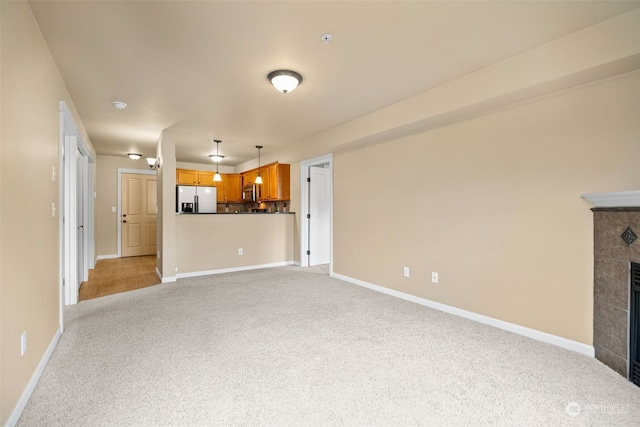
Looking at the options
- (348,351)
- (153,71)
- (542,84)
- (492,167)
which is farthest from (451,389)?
(153,71)

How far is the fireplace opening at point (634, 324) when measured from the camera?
1984 mm

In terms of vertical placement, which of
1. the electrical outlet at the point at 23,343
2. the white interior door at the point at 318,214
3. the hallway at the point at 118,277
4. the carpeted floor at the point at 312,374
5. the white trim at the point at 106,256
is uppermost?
the white interior door at the point at 318,214

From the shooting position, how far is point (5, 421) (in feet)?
4.86

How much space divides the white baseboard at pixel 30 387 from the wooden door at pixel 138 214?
210 inches

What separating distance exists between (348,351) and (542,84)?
263cm

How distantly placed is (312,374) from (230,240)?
394cm

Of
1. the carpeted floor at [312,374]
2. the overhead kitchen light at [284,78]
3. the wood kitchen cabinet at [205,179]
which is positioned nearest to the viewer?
the carpeted floor at [312,374]

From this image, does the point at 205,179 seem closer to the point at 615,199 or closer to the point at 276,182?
the point at 276,182

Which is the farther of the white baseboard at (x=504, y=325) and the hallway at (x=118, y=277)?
the hallway at (x=118, y=277)

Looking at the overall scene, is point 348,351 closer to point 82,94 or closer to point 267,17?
point 267,17

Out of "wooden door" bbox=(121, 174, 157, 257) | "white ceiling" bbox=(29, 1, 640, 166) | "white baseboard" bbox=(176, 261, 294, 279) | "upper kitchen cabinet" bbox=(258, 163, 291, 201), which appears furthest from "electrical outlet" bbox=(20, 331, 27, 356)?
"wooden door" bbox=(121, 174, 157, 257)

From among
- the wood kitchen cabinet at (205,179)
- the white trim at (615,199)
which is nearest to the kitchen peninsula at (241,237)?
the wood kitchen cabinet at (205,179)

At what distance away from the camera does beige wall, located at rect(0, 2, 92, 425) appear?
5.02ft

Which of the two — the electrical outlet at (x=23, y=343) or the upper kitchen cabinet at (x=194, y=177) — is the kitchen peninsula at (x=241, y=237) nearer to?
the upper kitchen cabinet at (x=194, y=177)
